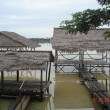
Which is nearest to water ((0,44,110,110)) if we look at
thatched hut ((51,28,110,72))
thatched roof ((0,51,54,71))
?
thatched roof ((0,51,54,71))

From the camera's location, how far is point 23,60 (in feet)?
40.9

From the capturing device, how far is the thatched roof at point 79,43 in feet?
60.3

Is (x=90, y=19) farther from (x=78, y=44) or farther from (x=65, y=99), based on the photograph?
(x=78, y=44)

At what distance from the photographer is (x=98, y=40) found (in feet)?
64.0

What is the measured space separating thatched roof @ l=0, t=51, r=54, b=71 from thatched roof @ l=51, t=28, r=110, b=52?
5.34 meters

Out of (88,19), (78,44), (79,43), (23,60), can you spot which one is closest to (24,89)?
(23,60)

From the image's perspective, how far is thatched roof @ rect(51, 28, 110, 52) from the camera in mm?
18391

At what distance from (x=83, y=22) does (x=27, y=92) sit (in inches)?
240

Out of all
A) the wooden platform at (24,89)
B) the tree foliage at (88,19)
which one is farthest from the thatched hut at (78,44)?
the tree foliage at (88,19)

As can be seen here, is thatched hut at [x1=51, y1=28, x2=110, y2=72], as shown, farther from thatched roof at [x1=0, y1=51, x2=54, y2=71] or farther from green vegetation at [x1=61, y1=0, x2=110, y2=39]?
green vegetation at [x1=61, y1=0, x2=110, y2=39]

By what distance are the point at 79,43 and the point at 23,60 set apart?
7.22 metres

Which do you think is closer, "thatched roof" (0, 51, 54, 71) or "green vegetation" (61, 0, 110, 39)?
"green vegetation" (61, 0, 110, 39)

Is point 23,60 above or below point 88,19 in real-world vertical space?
below

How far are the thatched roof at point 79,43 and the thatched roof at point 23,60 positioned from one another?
17.5ft
